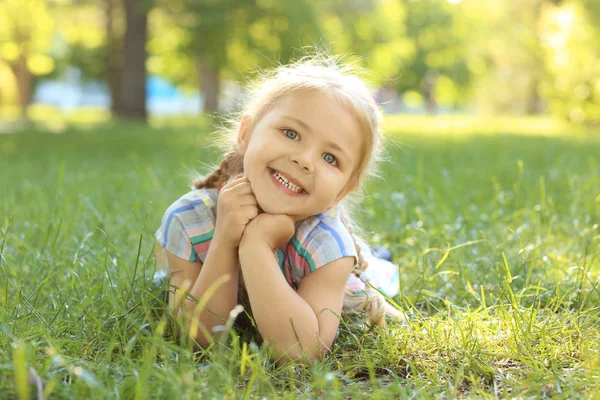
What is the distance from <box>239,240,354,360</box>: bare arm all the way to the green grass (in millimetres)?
71

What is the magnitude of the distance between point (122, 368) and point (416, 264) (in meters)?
1.68

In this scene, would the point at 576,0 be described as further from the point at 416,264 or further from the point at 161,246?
the point at 161,246

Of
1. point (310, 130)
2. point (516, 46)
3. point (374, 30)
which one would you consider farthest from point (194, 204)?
point (374, 30)

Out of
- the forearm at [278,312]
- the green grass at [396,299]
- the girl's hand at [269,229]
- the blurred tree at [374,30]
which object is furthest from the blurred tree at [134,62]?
the forearm at [278,312]

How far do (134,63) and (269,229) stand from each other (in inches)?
567

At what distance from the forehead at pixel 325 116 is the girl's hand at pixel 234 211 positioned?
26 cm

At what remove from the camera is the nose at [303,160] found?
7.01ft

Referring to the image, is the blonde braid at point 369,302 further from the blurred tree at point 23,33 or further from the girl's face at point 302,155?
the blurred tree at point 23,33

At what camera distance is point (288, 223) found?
7.11ft

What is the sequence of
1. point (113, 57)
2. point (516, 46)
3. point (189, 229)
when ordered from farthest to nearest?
point (516, 46) → point (113, 57) → point (189, 229)

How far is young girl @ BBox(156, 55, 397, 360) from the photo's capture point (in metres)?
2.07

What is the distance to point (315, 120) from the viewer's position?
221cm

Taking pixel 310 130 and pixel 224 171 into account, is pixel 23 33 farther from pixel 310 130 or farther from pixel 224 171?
pixel 310 130

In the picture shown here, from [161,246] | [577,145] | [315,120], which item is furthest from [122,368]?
[577,145]
